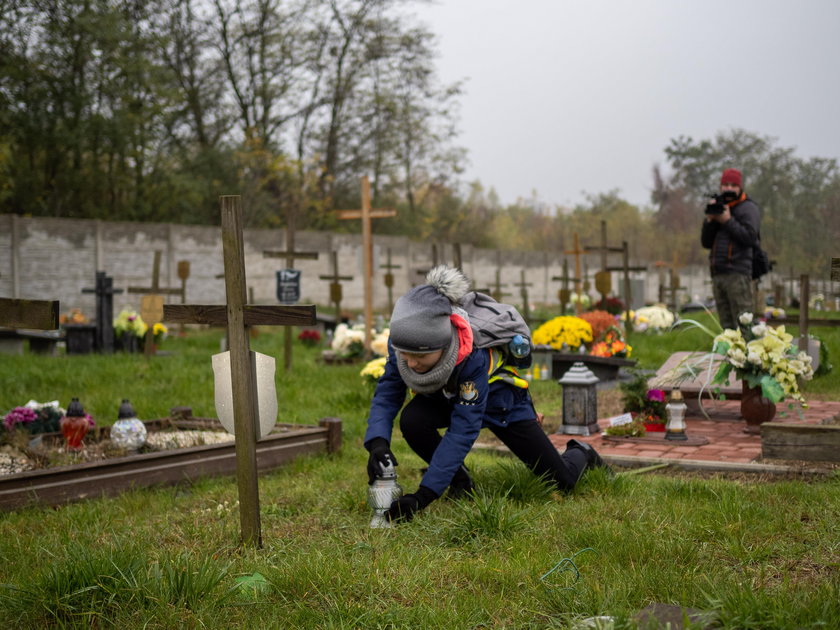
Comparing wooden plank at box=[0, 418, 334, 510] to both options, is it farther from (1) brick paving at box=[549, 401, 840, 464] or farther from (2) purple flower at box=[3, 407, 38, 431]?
(1) brick paving at box=[549, 401, 840, 464]

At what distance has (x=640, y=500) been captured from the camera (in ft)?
15.3

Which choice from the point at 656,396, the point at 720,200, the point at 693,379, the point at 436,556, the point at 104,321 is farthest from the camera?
the point at 104,321

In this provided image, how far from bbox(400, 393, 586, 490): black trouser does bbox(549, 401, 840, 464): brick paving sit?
145 centimetres

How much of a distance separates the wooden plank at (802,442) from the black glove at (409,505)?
2130 millimetres

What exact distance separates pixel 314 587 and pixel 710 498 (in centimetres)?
235

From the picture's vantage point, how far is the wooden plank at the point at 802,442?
505cm

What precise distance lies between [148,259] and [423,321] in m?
17.4

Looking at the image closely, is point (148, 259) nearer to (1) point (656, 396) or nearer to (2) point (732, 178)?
(2) point (732, 178)

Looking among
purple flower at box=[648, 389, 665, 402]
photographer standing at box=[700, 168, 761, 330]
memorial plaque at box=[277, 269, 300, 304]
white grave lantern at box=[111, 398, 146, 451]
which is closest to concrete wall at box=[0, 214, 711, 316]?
memorial plaque at box=[277, 269, 300, 304]

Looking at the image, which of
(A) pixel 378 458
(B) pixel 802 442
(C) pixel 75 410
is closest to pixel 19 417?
(C) pixel 75 410

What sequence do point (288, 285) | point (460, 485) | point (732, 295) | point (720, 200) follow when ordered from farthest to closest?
1. point (288, 285)
2. point (732, 295)
3. point (720, 200)
4. point (460, 485)

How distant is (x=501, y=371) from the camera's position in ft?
15.7

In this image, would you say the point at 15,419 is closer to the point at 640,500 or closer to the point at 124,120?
the point at 640,500

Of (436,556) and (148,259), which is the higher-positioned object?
(148,259)
